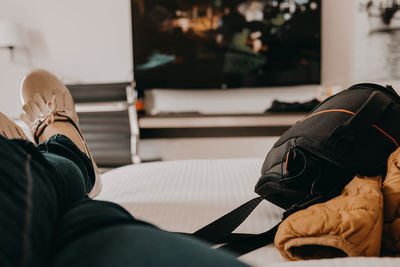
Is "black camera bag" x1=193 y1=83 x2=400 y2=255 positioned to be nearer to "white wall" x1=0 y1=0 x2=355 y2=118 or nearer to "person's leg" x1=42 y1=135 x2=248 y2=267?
"person's leg" x1=42 y1=135 x2=248 y2=267

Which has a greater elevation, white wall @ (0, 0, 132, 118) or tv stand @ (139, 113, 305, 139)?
white wall @ (0, 0, 132, 118)

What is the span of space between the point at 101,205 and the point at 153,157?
2498 millimetres

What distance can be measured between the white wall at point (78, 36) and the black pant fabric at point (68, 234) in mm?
2566

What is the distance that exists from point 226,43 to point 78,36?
1.24 m

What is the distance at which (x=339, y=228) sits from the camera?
0.43 meters

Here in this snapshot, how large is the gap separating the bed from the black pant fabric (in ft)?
0.79

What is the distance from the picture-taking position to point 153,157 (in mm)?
2775

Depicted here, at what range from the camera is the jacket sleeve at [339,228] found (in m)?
0.43

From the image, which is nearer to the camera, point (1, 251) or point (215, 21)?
point (1, 251)

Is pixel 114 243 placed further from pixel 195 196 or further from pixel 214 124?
pixel 214 124

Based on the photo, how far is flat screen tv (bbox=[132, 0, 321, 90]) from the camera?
2455 millimetres

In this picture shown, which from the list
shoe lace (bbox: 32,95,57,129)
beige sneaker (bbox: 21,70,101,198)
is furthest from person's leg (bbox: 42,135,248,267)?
shoe lace (bbox: 32,95,57,129)

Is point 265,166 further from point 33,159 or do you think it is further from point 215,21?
point 215,21

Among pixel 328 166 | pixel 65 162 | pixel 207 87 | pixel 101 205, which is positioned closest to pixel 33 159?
pixel 101 205
